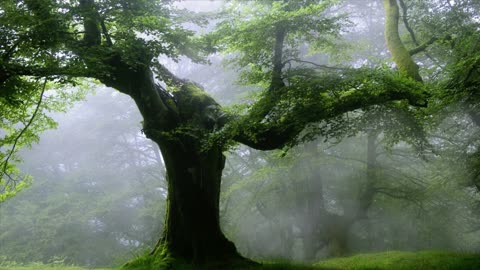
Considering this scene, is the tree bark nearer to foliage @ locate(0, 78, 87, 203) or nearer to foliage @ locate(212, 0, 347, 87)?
foliage @ locate(212, 0, 347, 87)

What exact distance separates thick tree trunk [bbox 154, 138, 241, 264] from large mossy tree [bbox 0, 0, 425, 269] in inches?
0.8

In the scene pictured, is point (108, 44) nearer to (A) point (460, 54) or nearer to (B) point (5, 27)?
(B) point (5, 27)

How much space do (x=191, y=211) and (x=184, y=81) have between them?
126 inches

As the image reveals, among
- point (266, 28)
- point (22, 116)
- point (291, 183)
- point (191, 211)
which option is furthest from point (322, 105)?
point (291, 183)

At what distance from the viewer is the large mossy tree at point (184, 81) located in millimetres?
5387

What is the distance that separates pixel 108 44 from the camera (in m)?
6.36

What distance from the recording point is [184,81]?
8.99 m

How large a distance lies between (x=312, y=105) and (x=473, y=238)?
1954 centimetres

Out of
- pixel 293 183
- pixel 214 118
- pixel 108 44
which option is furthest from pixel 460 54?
pixel 293 183

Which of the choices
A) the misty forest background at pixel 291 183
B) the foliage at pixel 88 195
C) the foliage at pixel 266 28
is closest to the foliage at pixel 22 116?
the misty forest background at pixel 291 183

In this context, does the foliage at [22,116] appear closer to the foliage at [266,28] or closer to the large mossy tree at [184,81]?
the large mossy tree at [184,81]

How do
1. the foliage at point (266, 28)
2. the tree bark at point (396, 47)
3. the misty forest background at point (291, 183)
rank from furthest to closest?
Answer: 1. the misty forest background at point (291, 183)
2. the tree bark at point (396, 47)
3. the foliage at point (266, 28)

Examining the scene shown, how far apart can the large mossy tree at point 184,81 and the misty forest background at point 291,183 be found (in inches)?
35.5

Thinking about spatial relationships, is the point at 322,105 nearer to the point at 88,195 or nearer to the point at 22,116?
the point at 22,116
